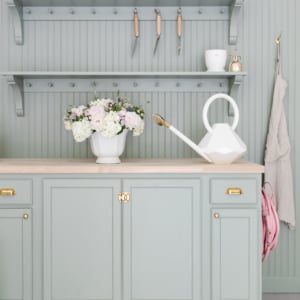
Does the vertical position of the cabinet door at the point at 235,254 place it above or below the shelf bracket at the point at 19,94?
below

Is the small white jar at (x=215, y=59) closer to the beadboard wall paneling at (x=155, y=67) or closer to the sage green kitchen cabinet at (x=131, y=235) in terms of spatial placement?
the beadboard wall paneling at (x=155, y=67)

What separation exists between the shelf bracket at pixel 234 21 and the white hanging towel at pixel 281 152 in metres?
0.37

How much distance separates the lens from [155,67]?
10.8 ft

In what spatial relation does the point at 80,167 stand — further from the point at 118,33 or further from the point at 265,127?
the point at 265,127

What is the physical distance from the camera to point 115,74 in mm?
3061

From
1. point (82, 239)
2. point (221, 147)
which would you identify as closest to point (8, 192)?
point (82, 239)

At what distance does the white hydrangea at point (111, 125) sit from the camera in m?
2.74

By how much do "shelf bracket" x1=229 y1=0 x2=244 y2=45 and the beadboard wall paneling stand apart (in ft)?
0.17

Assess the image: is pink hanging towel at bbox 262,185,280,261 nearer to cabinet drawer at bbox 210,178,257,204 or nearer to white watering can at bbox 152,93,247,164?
cabinet drawer at bbox 210,178,257,204

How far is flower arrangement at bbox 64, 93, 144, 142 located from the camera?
108 inches

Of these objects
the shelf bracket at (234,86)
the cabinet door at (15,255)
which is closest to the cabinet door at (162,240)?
the cabinet door at (15,255)

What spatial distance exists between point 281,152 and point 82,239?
135cm

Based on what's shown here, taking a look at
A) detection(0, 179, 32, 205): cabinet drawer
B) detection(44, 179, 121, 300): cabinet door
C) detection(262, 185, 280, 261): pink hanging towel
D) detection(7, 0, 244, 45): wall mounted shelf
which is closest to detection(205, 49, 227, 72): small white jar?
detection(7, 0, 244, 45): wall mounted shelf

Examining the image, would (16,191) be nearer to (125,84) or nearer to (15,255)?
(15,255)
